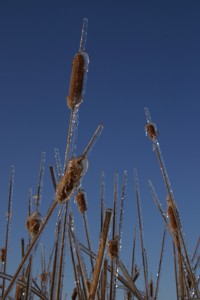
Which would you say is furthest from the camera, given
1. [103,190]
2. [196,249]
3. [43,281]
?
[43,281]

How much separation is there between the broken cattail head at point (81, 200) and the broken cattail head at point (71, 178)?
83 centimetres

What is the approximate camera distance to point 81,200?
2.11m

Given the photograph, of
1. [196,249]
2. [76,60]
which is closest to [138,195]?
[196,249]

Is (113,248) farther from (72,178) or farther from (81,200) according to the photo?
(72,178)

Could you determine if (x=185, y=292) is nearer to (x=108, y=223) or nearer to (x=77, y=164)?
(x=108, y=223)

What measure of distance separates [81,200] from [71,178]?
35.3 inches

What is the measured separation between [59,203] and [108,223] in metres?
0.25

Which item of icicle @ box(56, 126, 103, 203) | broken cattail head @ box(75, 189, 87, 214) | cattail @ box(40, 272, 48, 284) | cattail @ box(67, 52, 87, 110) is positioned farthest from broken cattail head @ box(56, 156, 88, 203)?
cattail @ box(40, 272, 48, 284)

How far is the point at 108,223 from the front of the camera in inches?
56.7

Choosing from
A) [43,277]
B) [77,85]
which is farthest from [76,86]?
[43,277]

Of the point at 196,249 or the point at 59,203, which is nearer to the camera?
the point at 59,203

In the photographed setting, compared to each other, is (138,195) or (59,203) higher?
(138,195)

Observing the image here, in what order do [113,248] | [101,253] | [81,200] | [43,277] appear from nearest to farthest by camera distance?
[101,253]
[113,248]
[81,200]
[43,277]

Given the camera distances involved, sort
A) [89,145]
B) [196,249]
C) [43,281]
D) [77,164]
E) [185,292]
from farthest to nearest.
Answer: [43,281]
[196,249]
[185,292]
[89,145]
[77,164]
